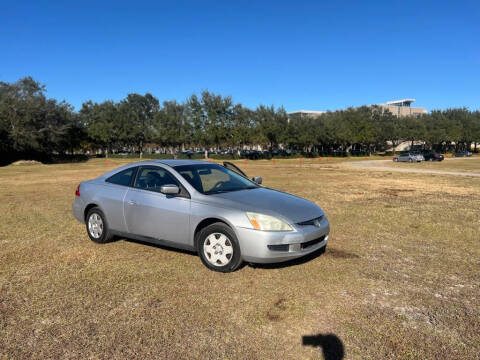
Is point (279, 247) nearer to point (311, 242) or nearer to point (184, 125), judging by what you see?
point (311, 242)

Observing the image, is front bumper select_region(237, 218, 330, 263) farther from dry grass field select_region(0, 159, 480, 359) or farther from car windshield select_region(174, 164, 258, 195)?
car windshield select_region(174, 164, 258, 195)

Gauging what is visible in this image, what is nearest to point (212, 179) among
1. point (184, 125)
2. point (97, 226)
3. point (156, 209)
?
point (156, 209)

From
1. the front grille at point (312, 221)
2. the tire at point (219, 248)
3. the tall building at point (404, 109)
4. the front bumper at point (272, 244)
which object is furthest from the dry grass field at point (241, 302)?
the tall building at point (404, 109)

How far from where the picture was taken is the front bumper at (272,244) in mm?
4305

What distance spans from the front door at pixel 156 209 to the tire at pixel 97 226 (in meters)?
0.64

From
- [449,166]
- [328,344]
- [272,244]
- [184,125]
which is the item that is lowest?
[328,344]

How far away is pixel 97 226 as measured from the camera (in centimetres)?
606

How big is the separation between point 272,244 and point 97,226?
3.40 m

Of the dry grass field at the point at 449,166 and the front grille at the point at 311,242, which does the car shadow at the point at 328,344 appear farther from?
the dry grass field at the point at 449,166

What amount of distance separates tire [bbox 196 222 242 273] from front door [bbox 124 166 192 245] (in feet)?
0.96

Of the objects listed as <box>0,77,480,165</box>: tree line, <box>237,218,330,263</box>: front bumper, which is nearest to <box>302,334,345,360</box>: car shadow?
<box>237,218,330,263</box>: front bumper

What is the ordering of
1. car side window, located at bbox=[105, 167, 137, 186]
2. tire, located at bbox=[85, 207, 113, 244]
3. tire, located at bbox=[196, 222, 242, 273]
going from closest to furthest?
tire, located at bbox=[196, 222, 242, 273], car side window, located at bbox=[105, 167, 137, 186], tire, located at bbox=[85, 207, 113, 244]

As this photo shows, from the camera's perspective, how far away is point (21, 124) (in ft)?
152

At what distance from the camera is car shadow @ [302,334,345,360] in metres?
2.91
